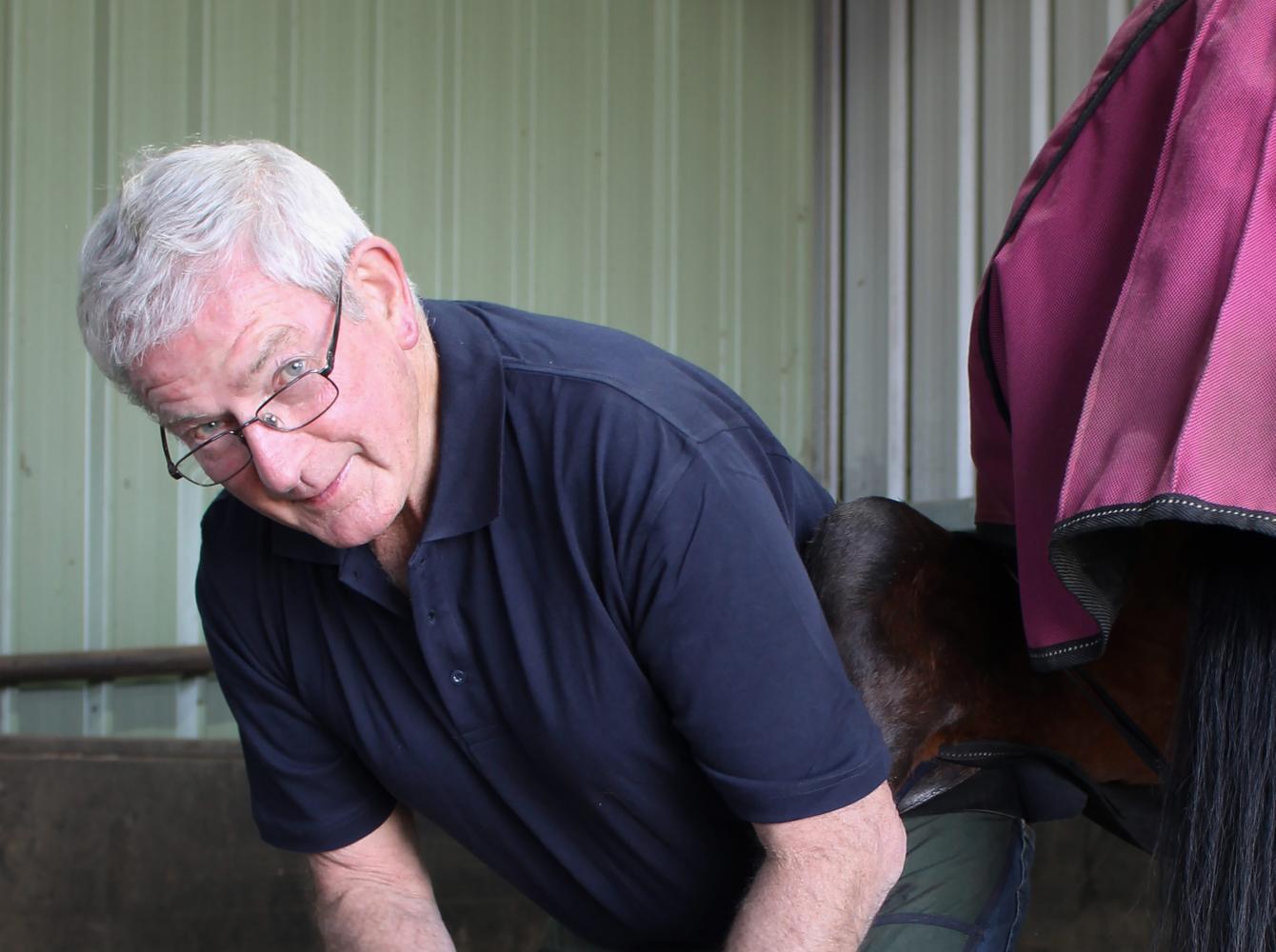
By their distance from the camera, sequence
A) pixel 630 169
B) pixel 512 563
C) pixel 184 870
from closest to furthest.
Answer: pixel 512 563 < pixel 184 870 < pixel 630 169

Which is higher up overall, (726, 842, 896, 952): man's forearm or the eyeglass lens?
the eyeglass lens

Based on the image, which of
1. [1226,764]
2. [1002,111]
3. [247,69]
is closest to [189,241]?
[1226,764]

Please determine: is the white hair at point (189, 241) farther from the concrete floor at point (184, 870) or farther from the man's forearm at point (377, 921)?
the concrete floor at point (184, 870)

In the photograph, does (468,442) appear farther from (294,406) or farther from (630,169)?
(630,169)

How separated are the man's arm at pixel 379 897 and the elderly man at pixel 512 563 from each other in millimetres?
141

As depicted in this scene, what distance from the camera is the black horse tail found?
1.00 meters

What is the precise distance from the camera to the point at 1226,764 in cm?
104

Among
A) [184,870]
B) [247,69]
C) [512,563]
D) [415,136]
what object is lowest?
[184,870]

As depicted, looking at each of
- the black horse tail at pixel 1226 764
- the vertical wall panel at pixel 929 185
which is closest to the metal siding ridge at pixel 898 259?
the vertical wall panel at pixel 929 185

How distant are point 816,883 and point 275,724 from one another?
2.14 ft

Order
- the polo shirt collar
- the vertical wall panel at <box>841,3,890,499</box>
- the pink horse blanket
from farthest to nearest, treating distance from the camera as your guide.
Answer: the vertical wall panel at <box>841,3,890,499</box>, the polo shirt collar, the pink horse blanket

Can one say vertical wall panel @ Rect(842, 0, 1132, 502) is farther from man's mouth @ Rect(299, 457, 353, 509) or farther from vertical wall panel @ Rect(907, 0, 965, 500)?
man's mouth @ Rect(299, 457, 353, 509)

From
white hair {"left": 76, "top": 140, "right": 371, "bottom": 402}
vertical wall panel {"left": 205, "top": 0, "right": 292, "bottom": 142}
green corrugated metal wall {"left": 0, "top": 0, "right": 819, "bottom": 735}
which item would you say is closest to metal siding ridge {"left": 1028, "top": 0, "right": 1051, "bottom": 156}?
green corrugated metal wall {"left": 0, "top": 0, "right": 819, "bottom": 735}

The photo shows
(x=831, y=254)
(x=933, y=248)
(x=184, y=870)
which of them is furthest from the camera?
(x=831, y=254)
